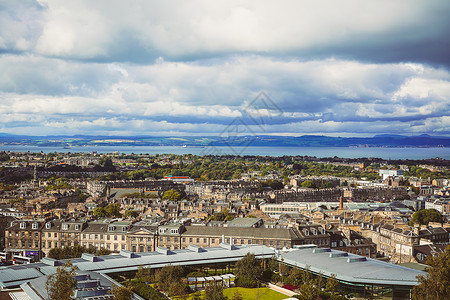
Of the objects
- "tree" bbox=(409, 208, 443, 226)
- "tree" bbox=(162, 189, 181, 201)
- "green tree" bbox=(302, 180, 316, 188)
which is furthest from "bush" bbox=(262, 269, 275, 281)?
"green tree" bbox=(302, 180, 316, 188)

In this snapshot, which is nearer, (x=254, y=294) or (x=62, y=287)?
(x=62, y=287)

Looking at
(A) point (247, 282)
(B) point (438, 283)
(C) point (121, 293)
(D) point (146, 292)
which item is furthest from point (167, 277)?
(B) point (438, 283)

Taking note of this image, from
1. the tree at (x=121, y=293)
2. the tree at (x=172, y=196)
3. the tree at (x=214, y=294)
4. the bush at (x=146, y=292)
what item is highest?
the tree at (x=121, y=293)

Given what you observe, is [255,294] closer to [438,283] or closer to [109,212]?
[438,283]

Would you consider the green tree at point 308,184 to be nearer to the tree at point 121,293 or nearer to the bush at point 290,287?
the bush at point 290,287

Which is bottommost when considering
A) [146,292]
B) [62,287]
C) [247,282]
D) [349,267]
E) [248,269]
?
[247,282]

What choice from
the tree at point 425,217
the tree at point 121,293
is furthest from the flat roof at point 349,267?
the tree at point 425,217
